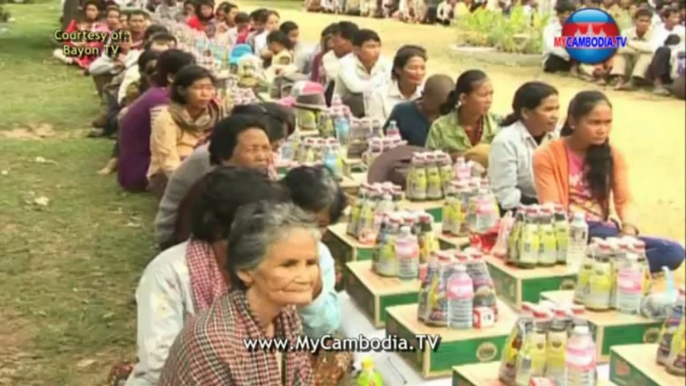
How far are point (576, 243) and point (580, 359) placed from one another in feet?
2.94

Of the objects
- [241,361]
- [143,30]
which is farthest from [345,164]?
[143,30]

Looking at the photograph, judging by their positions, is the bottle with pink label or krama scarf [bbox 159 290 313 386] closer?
krama scarf [bbox 159 290 313 386]

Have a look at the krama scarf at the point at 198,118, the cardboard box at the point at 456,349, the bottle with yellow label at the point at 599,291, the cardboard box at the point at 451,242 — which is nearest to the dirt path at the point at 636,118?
the bottle with yellow label at the point at 599,291

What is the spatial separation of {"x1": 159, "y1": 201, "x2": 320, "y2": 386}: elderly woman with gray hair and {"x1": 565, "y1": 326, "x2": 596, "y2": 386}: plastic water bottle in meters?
0.59

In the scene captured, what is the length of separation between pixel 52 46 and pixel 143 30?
667 centimetres

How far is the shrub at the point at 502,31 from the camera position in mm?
4414

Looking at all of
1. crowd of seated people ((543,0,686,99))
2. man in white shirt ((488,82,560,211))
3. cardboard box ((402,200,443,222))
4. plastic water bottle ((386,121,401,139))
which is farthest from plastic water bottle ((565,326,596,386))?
plastic water bottle ((386,121,401,139))

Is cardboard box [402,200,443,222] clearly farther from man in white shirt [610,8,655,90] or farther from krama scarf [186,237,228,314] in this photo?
krama scarf [186,237,228,314]

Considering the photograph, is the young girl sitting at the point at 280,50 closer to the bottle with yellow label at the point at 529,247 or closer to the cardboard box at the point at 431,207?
the cardboard box at the point at 431,207

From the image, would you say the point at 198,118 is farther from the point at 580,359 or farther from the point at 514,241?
the point at 580,359

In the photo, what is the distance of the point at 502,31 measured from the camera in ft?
15.4

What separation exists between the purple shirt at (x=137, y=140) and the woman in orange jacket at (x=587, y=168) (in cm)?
251

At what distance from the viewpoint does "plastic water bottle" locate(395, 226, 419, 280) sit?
3021 millimetres

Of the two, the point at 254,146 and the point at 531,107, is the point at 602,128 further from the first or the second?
the point at 254,146
